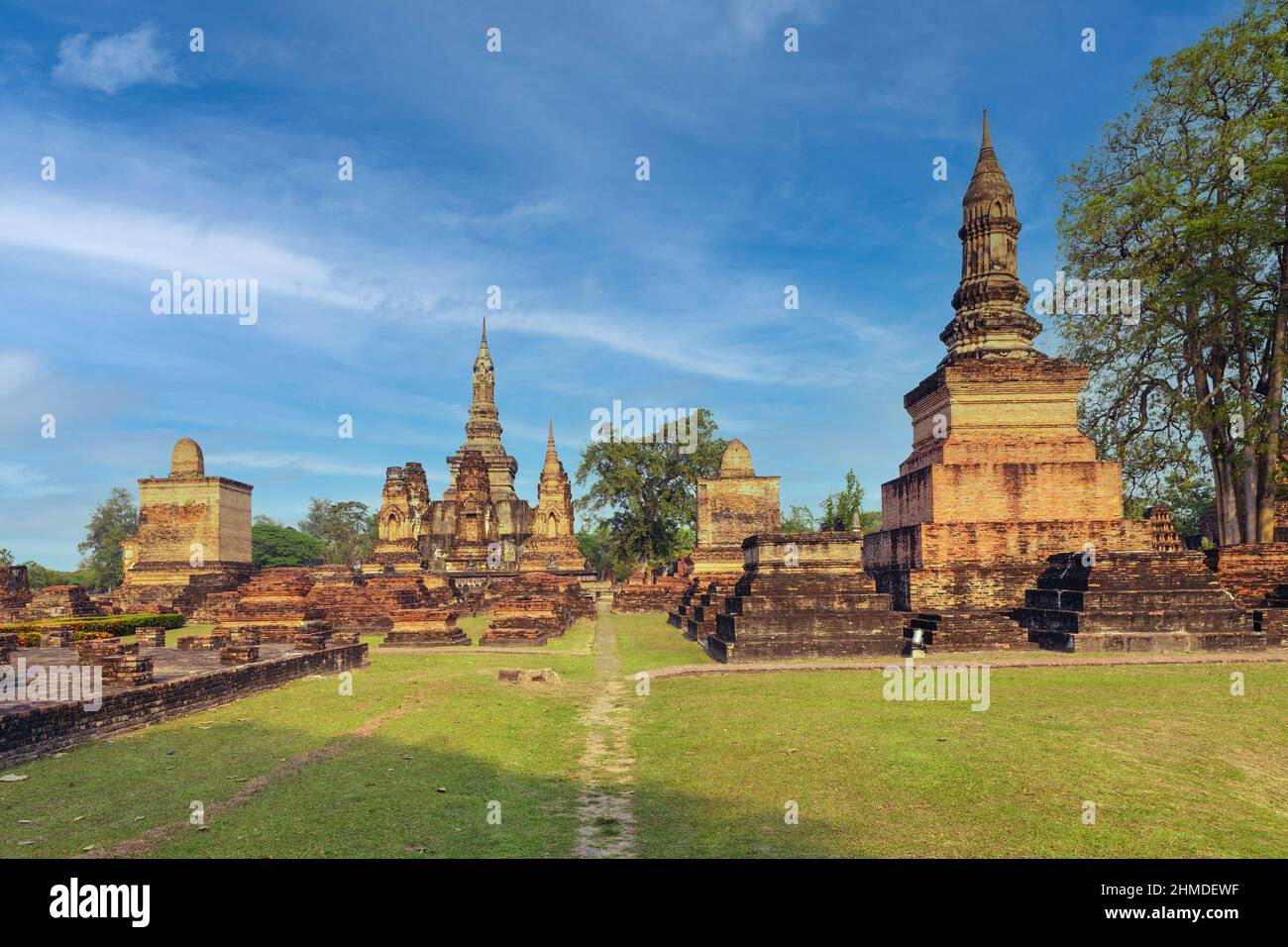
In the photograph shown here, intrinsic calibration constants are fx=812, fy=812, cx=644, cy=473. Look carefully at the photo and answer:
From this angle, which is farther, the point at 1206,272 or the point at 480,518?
the point at 480,518

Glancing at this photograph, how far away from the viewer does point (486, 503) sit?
35469mm

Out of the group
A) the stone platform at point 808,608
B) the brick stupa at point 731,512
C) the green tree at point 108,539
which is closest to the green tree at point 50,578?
the green tree at point 108,539

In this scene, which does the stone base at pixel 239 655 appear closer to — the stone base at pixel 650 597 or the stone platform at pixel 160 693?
the stone platform at pixel 160 693

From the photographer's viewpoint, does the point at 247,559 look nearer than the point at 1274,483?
No

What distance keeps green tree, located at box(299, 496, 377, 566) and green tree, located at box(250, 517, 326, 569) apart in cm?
180

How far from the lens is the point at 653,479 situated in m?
49.3

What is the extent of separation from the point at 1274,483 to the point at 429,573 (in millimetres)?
26963

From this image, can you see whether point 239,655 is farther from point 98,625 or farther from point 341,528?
point 341,528

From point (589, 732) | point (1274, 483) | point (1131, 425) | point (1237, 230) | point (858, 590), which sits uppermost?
point (1237, 230)

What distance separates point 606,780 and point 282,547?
73.1 m

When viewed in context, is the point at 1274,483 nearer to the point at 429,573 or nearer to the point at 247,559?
the point at 429,573

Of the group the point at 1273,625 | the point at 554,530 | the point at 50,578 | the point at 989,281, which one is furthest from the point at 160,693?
the point at 50,578

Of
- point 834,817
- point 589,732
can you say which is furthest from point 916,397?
point 834,817

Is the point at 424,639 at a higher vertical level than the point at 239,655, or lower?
lower
